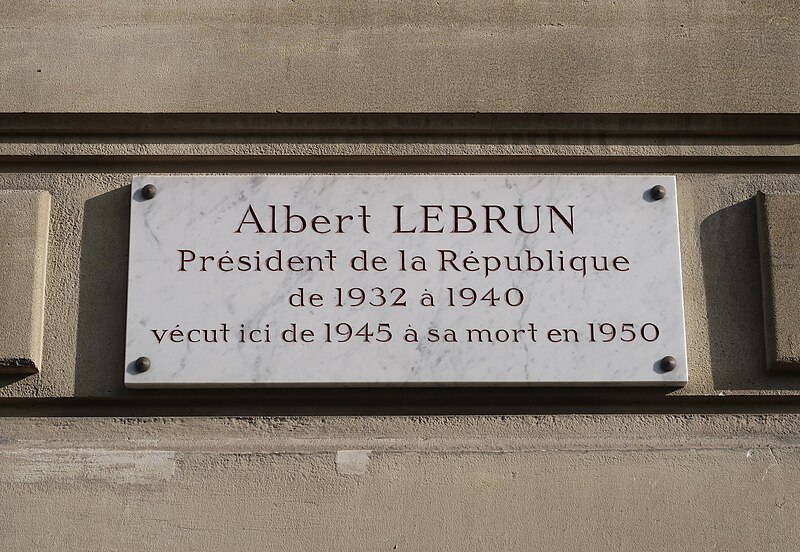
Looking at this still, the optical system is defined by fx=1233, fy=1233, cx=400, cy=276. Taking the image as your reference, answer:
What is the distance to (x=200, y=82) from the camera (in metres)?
5.34

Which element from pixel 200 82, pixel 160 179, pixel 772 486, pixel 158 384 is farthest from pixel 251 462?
pixel 772 486

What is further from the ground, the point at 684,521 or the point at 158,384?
the point at 158,384

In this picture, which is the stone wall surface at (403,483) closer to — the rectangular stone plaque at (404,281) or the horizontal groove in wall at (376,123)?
the rectangular stone plaque at (404,281)

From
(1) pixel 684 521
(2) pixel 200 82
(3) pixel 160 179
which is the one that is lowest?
(1) pixel 684 521

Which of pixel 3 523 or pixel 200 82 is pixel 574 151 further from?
pixel 3 523

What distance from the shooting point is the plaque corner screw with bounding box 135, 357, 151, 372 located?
488 centimetres

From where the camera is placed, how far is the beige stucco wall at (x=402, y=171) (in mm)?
4758

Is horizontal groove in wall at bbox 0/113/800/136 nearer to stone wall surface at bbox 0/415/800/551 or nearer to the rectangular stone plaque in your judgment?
the rectangular stone plaque

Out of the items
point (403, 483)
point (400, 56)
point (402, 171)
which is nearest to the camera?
point (403, 483)

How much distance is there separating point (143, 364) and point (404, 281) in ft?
3.57

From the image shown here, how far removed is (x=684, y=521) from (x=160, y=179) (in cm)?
252

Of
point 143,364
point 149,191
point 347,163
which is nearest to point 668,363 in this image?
→ point 347,163

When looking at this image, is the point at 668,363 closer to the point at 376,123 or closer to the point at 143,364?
the point at 376,123

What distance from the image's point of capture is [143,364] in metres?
4.88
